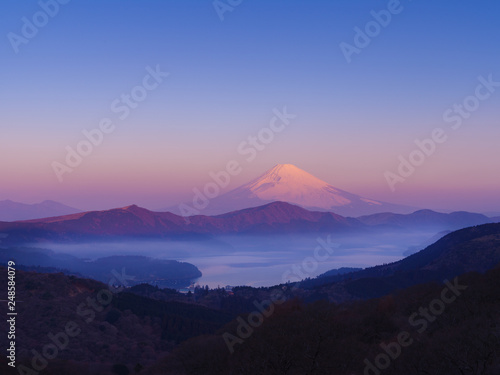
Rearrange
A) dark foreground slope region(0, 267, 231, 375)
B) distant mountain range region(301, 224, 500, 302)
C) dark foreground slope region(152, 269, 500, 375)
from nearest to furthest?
1. dark foreground slope region(152, 269, 500, 375)
2. dark foreground slope region(0, 267, 231, 375)
3. distant mountain range region(301, 224, 500, 302)

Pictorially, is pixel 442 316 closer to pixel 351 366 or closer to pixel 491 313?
pixel 491 313

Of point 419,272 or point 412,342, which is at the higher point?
point 412,342

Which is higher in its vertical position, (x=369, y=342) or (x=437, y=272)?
(x=369, y=342)

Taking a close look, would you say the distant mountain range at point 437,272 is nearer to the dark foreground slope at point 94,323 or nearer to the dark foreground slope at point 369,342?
the dark foreground slope at point 94,323

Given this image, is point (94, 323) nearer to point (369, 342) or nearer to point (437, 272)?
point (369, 342)

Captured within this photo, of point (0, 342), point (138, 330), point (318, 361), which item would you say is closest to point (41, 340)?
point (0, 342)

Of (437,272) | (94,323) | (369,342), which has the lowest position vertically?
(437,272)

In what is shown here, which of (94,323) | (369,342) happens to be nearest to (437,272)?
(94,323)

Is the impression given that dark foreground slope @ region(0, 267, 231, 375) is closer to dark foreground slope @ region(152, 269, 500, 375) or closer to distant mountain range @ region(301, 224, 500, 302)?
dark foreground slope @ region(152, 269, 500, 375)

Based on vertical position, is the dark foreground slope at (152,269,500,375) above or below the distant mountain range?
above

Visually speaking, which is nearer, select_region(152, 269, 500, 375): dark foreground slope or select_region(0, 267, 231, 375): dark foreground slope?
select_region(152, 269, 500, 375): dark foreground slope

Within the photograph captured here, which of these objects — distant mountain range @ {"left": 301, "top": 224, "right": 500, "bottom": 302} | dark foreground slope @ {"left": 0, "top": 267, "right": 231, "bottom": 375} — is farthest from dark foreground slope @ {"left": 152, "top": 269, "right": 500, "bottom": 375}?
distant mountain range @ {"left": 301, "top": 224, "right": 500, "bottom": 302}
